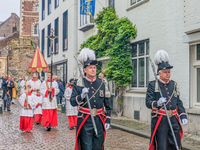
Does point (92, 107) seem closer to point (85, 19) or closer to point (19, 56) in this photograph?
point (85, 19)

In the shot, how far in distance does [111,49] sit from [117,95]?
6.57 feet

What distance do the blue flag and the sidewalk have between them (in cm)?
625

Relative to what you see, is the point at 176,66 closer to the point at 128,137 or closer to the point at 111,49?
the point at 128,137

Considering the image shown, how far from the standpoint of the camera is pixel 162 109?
5.00m

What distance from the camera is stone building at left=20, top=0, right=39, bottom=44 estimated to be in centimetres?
→ 4809

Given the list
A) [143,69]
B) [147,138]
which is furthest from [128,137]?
[143,69]

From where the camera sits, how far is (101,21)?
48.0 feet

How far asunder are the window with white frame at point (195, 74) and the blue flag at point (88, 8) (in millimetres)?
8203

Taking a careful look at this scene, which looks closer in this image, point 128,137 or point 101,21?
point 128,137

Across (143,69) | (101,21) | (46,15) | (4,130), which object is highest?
(46,15)

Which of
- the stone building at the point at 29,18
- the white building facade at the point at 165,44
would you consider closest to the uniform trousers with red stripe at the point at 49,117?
the white building facade at the point at 165,44

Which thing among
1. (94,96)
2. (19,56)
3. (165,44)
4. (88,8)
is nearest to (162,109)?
(94,96)

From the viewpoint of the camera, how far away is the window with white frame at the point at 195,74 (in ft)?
29.6

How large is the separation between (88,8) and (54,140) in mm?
9607
